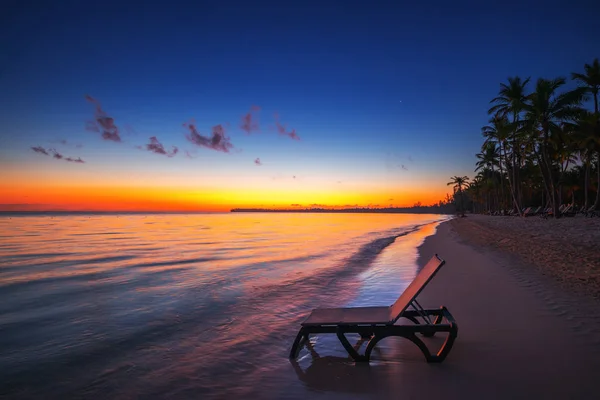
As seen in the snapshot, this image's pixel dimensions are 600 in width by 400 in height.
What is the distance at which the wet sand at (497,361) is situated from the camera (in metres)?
4.03

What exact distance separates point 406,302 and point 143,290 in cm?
901

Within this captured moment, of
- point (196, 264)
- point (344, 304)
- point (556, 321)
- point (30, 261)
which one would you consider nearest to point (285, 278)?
point (344, 304)

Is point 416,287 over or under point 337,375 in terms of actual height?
over

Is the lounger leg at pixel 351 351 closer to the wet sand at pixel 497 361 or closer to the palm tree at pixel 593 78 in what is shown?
the wet sand at pixel 497 361

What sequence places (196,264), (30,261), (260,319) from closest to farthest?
1. (260,319)
2. (196,264)
3. (30,261)

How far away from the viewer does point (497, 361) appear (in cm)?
472

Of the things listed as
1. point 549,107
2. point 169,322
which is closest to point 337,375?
point 169,322

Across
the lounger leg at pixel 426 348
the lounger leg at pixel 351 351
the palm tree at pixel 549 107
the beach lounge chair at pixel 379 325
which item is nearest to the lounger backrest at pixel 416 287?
the beach lounge chair at pixel 379 325

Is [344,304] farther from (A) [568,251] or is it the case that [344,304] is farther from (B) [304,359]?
(A) [568,251]

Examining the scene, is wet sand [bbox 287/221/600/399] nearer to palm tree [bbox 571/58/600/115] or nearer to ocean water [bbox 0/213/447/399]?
ocean water [bbox 0/213/447/399]

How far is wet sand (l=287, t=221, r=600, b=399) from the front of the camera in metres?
4.03

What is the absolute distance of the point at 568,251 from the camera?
11.4 m

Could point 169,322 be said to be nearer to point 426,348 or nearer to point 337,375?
point 337,375

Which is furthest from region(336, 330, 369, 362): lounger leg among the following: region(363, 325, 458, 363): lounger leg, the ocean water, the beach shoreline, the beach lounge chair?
the beach shoreline
